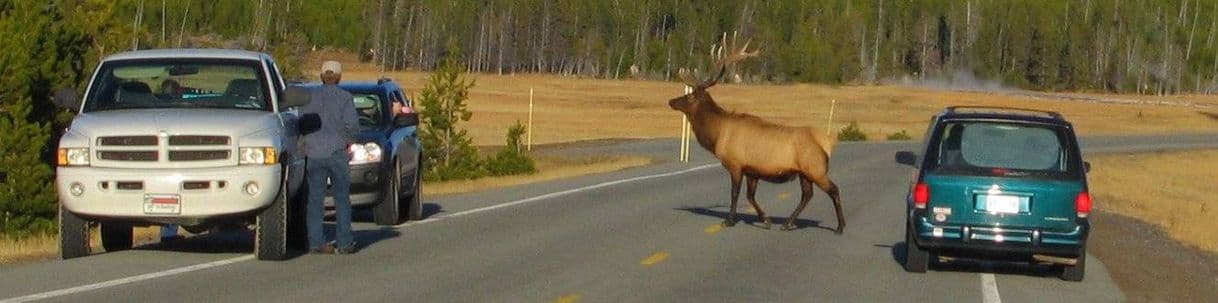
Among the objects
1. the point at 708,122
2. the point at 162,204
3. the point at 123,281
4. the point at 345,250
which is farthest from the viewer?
the point at 708,122

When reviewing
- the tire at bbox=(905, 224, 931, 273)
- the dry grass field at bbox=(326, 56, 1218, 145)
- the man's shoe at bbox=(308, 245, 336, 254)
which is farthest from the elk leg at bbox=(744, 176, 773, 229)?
the dry grass field at bbox=(326, 56, 1218, 145)

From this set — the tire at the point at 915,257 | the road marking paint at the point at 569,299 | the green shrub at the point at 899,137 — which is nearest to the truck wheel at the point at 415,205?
the tire at the point at 915,257

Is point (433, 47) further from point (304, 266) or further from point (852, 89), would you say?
point (304, 266)

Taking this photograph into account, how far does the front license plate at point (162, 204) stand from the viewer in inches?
635

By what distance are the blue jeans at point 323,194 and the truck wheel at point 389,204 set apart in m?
3.69

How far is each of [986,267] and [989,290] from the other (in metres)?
2.49

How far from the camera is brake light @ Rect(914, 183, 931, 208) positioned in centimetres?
1752

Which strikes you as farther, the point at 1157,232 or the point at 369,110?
the point at 1157,232

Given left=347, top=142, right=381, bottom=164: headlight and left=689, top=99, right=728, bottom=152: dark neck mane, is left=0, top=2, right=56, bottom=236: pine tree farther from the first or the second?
left=689, top=99, right=728, bottom=152: dark neck mane

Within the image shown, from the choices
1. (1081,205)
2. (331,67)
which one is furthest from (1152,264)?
(331,67)

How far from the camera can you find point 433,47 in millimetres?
148625

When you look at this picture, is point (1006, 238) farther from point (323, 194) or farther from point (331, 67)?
point (331, 67)

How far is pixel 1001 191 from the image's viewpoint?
17.4 m

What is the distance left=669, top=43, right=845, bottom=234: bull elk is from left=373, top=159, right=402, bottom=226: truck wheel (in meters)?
3.70
